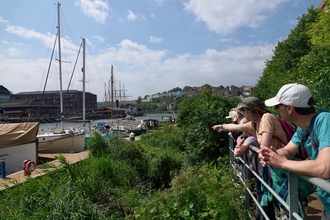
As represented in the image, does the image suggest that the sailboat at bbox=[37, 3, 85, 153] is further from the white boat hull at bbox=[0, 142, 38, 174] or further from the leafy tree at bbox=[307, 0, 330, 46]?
the leafy tree at bbox=[307, 0, 330, 46]

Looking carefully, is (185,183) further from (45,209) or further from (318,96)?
(318,96)

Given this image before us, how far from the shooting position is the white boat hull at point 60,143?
1630 cm

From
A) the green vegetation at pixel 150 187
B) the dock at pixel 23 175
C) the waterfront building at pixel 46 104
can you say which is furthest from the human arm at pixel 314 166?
the waterfront building at pixel 46 104

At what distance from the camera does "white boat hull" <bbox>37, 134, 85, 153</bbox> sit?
1630 cm

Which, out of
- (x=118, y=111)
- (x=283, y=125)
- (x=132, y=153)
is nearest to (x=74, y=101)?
(x=118, y=111)

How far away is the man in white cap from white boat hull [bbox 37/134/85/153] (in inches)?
650

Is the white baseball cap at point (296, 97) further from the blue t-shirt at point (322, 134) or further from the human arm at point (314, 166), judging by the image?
the human arm at point (314, 166)

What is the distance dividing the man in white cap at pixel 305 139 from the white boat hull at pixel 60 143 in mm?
16503

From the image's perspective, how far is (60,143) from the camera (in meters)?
16.7

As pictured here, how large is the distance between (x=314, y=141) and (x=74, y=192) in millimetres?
4213

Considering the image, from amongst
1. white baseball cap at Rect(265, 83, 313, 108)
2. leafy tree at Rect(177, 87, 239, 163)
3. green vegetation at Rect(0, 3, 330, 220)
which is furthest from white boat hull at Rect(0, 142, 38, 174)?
white baseball cap at Rect(265, 83, 313, 108)

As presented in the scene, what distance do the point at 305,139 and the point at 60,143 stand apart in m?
16.8

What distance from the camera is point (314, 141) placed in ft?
6.02

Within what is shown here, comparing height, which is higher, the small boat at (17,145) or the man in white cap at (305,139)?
the man in white cap at (305,139)
